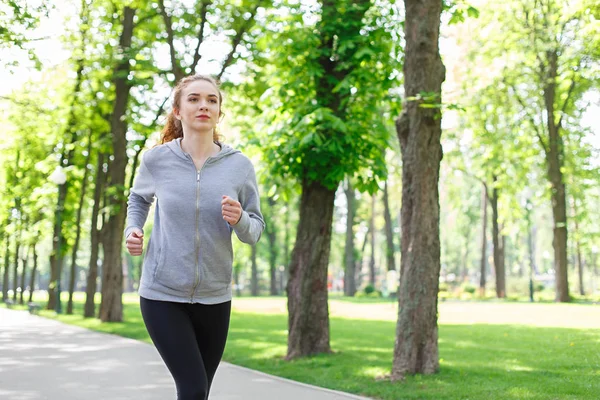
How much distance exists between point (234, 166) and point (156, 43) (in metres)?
18.3

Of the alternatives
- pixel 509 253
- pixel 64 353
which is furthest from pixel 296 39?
pixel 509 253

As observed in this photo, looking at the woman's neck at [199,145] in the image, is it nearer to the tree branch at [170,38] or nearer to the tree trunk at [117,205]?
the tree branch at [170,38]

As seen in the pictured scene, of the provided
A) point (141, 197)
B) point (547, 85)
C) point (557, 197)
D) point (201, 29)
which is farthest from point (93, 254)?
point (141, 197)

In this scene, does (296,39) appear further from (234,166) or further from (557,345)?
(234,166)

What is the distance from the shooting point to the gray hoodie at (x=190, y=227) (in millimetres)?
3617

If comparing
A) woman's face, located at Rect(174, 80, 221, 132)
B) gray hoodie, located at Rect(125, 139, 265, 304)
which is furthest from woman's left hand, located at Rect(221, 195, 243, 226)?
woman's face, located at Rect(174, 80, 221, 132)

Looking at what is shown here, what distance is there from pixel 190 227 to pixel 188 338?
0.51m

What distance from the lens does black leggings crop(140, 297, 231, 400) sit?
348 centimetres

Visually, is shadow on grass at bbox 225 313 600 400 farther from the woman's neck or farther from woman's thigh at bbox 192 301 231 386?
the woman's neck

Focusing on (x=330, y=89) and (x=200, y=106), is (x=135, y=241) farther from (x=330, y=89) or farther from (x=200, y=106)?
(x=330, y=89)

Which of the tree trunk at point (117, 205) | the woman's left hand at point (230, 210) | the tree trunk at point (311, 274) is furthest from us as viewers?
the tree trunk at point (117, 205)

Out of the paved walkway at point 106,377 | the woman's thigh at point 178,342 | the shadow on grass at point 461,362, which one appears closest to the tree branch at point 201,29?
the shadow on grass at point 461,362

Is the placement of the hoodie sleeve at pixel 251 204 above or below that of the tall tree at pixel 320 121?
below

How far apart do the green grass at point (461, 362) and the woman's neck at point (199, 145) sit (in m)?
4.70
